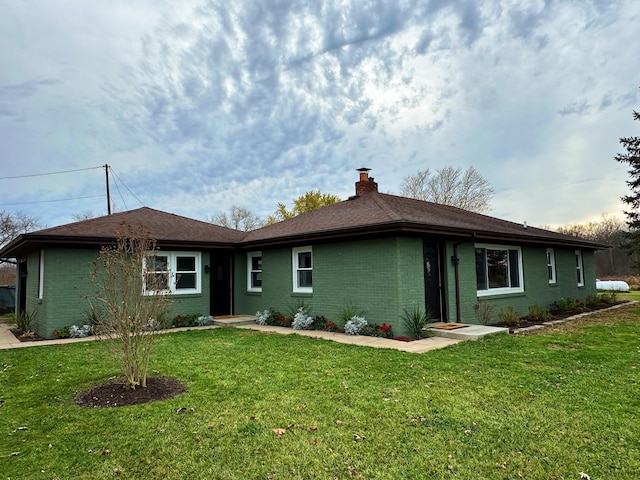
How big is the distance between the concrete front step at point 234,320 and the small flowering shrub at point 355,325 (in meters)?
3.93

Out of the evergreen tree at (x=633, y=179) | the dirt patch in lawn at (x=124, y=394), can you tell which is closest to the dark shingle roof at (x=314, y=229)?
the evergreen tree at (x=633, y=179)

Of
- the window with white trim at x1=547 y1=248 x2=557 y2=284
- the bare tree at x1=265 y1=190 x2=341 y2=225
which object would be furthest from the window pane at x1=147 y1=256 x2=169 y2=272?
→ the bare tree at x1=265 y1=190 x2=341 y2=225

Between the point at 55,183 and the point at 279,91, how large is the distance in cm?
1931

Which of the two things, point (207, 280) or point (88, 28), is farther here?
point (207, 280)

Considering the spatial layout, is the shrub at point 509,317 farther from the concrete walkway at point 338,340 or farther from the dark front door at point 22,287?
the dark front door at point 22,287

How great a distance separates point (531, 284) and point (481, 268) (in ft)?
9.07

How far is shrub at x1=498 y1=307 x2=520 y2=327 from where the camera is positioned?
1034 cm

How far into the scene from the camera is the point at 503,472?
2811 mm

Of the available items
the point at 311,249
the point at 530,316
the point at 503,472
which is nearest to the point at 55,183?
the point at 311,249

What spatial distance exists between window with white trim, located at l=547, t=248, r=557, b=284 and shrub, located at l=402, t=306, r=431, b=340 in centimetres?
768

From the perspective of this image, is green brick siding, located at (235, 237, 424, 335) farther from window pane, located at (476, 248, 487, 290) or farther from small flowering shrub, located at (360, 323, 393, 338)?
window pane, located at (476, 248, 487, 290)

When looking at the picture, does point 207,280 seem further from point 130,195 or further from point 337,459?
point 130,195

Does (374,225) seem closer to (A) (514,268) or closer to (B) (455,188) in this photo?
(A) (514,268)

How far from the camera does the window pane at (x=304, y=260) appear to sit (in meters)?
11.0
